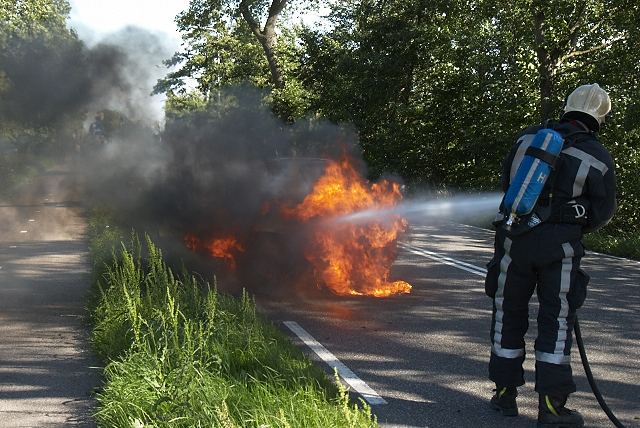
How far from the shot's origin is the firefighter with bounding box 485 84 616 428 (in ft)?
12.6

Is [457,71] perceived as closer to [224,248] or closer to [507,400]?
[224,248]

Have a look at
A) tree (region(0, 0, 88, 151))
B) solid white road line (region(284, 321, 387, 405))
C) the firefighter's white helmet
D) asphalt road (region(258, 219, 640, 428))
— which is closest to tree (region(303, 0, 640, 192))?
asphalt road (region(258, 219, 640, 428))

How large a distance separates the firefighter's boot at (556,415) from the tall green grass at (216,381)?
3.23ft

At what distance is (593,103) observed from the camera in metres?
4.02

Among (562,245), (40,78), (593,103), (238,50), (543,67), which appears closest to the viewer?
(562,245)

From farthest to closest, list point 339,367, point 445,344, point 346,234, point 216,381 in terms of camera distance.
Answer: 1. point 346,234
2. point 445,344
3. point 339,367
4. point 216,381

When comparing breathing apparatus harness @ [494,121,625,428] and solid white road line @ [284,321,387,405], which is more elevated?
breathing apparatus harness @ [494,121,625,428]

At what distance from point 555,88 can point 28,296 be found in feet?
65.0

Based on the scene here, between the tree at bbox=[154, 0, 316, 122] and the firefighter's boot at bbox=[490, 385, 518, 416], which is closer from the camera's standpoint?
the firefighter's boot at bbox=[490, 385, 518, 416]

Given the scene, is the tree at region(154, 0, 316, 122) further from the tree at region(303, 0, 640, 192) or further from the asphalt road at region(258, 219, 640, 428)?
the asphalt road at region(258, 219, 640, 428)

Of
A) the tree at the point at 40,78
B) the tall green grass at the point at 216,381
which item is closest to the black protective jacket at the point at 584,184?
the tall green grass at the point at 216,381

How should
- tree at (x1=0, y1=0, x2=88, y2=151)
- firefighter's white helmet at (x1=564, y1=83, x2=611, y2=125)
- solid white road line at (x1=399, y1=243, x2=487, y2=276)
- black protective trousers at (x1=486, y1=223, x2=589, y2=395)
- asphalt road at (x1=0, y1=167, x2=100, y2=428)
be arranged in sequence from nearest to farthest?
1. black protective trousers at (x1=486, y1=223, x2=589, y2=395)
2. firefighter's white helmet at (x1=564, y1=83, x2=611, y2=125)
3. asphalt road at (x1=0, y1=167, x2=100, y2=428)
4. solid white road line at (x1=399, y1=243, x2=487, y2=276)
5. tree at (x1=0, y1=0, x2=88, y2=151)

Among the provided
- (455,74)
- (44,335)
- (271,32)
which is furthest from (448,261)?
(271,32)

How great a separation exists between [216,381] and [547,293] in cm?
208
